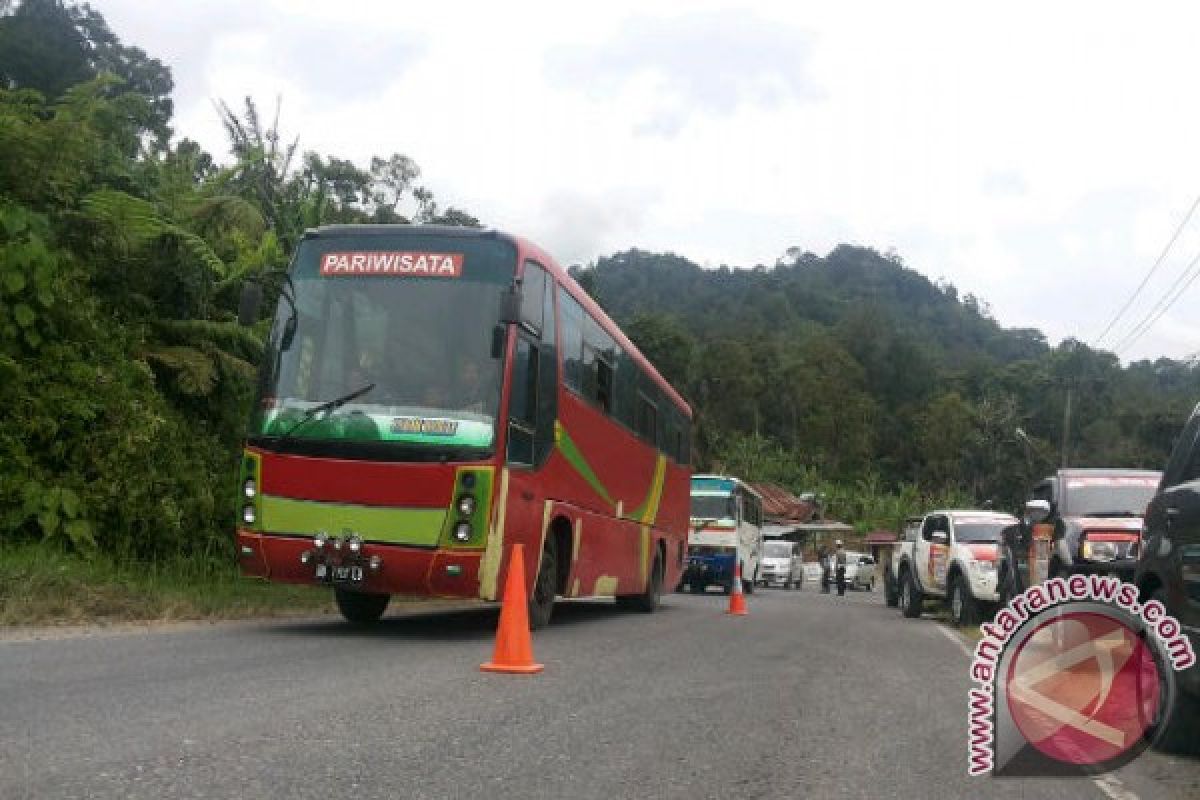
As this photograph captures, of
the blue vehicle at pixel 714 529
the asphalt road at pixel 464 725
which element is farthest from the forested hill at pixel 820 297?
the asphalt road at pixel 464 725

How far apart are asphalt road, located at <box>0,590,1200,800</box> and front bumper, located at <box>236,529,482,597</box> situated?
1.65 ft

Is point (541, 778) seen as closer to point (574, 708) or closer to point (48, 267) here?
point (574, 708)

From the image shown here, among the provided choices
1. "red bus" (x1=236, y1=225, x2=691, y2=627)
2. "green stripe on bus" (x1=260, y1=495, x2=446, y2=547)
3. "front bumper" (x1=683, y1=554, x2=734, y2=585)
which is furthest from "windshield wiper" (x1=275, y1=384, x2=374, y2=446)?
"front bumper" (x1=683, y1=554, x2=734, y2=585)

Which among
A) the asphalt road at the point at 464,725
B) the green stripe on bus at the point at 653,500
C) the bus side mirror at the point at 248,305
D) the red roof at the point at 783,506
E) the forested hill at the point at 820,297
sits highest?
the forested hill at the point at 820,297

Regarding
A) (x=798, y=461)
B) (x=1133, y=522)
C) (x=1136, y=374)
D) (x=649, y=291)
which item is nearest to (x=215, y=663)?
(x=1133, y=522)

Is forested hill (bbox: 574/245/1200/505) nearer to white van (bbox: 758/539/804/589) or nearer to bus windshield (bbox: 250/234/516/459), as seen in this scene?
white van (bbox: 758/539/804/589)

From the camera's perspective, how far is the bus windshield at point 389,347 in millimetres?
9930

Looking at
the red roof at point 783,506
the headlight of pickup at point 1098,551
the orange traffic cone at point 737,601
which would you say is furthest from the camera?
the red roof at point 783,506

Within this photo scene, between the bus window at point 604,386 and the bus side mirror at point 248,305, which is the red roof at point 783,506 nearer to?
the bus window at point 604,386

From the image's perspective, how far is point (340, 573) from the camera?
9.73 m

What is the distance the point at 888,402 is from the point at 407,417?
93.1 metres

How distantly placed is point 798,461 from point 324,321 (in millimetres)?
74770

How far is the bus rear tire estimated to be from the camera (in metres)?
11.8

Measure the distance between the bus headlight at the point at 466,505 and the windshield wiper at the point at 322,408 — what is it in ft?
4.30
